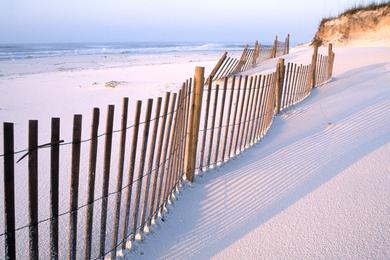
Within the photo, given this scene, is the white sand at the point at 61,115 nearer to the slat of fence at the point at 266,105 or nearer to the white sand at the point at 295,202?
the white sand at the point at 295,202

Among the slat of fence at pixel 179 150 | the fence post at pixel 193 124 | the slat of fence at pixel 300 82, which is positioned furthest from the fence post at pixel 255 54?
the slat of fence at pixel 179 150

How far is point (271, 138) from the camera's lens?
231 inches

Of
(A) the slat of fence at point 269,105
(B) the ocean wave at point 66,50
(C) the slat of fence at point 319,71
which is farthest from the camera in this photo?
(B) the ocean wave at point 66,50

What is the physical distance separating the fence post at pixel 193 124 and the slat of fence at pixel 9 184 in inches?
94.4

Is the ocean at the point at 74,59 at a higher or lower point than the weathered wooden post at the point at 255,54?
lower

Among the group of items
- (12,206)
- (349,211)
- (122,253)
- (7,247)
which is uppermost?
(12,206)

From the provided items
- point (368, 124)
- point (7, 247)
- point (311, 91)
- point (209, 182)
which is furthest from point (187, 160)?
point (311, 91)

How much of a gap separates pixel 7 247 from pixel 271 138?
14.7ft

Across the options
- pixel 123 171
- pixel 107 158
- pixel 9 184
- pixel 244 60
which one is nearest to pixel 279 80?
pixel 123 171

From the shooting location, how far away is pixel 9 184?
1.95 meters

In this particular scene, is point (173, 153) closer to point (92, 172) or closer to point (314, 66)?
point (92, 172)

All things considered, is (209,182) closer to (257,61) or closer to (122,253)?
(122,253)

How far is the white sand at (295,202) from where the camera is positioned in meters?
3.07

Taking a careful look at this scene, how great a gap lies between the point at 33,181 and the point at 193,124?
7.57 feet
